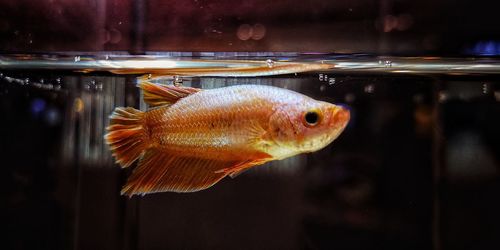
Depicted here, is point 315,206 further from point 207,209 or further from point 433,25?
point 433,25

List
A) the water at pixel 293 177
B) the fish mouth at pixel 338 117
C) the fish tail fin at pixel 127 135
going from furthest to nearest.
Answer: the water at pixel 293 177, the fish tail fin at pixel 127 135, the fish mouth at pixel 338 117

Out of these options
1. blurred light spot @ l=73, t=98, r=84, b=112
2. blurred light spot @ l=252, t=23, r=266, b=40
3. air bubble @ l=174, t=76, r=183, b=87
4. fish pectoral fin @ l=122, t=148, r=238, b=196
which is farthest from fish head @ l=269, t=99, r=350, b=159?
blurred light spot @ l=73, t=98, r=84, b=112

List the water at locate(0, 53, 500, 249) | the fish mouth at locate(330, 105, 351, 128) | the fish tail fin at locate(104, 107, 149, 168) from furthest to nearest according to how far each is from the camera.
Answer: the water at locate(0, 53, 500, 249) < the fish tail fin at locate(104, 107, 149, 168) < the fish mouth at locate(330, 105, 351, 128)

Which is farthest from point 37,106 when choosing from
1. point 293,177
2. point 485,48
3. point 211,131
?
point 485,48

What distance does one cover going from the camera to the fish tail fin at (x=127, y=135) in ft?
2.45

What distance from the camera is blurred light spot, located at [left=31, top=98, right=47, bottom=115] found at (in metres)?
0.94

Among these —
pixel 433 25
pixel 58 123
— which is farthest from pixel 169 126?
pixel 433 25

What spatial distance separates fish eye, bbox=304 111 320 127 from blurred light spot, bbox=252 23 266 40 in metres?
0.34

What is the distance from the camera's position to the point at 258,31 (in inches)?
37.2

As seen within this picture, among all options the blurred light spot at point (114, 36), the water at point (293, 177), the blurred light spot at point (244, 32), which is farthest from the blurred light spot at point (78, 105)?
the blurred light spot at point (244, 32)

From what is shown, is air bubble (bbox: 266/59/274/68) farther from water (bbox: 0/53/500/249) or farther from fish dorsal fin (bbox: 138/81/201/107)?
fish dorsal fin (bbox: 138/81/201/107)

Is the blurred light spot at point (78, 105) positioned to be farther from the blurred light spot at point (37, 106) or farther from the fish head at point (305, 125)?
the fish head at point (305, 125)

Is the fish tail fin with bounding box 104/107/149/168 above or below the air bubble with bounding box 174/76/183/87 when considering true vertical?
below

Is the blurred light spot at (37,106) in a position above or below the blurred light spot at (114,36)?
below
